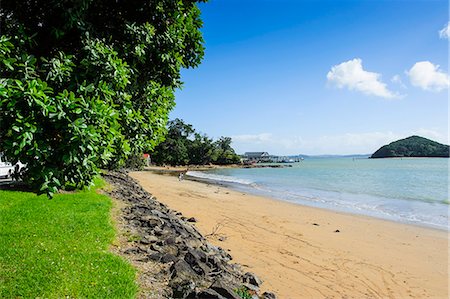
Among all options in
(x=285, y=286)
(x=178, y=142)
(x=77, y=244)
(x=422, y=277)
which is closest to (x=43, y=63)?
(x=77, y=244)

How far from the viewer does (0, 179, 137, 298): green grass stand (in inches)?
209

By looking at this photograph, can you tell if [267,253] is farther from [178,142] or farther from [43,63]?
[178,142]

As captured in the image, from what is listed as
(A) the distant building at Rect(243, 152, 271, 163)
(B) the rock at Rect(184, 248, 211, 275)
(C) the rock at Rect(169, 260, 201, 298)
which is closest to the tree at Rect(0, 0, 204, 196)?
(C) the rock at Rect(169, 260, 201, 298)

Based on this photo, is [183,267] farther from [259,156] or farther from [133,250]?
[259,156]

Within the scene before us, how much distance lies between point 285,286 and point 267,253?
2.94 m

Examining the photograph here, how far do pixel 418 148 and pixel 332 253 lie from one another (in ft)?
642

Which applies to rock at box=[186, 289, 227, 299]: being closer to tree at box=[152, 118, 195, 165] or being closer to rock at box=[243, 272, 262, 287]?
rock at box=[243, 272, 262, 287]

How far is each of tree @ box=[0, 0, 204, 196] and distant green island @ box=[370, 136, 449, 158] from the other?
192m

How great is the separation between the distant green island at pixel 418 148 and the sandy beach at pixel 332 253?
177848mm

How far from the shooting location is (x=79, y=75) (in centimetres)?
404

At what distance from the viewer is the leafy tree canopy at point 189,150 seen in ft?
330

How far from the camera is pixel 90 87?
3803 mm

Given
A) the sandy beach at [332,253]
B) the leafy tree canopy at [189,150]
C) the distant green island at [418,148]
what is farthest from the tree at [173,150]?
the distant green island at [418,148]

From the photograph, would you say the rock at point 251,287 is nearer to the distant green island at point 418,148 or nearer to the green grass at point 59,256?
the green grass at point 59,256
